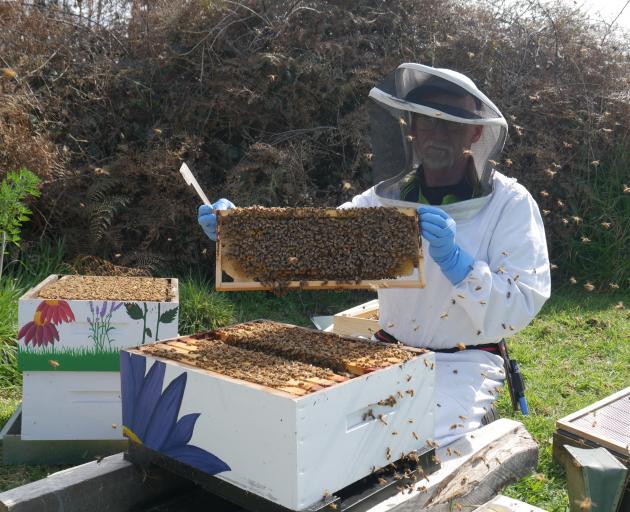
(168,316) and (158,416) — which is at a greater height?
(168,316)

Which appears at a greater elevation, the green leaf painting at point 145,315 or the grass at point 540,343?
the green leaf painting at point 145,315

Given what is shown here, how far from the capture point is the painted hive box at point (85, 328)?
10.3 feet

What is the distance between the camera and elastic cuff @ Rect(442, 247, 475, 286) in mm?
2752

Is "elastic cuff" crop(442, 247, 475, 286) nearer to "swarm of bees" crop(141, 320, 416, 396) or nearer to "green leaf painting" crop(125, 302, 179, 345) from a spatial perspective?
"swarm of bees" crop(141, 320, 416, 396)

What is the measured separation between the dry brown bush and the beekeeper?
2043 millimetres

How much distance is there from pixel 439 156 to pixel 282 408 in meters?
1.68

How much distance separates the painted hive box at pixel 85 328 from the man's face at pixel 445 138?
4.75ft

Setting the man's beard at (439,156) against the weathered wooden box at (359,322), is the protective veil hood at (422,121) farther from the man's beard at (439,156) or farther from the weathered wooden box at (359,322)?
the weathered wooden box at (359,322)

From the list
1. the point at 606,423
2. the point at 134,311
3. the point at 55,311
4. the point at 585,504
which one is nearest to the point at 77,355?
the point at 55,311

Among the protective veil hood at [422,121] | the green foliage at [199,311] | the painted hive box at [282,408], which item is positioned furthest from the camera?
the green foliage at [199,311]

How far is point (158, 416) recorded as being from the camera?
90.2 inches

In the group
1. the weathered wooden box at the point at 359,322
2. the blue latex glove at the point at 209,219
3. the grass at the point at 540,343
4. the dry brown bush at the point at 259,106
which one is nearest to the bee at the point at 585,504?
the grass at the point at 540,343

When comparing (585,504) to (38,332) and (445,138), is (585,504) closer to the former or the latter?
(445,138)

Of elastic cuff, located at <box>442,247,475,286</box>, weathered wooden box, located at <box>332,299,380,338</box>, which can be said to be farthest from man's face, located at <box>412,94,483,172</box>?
weathered wooden box, located at <box>332,299,380,338</box>
